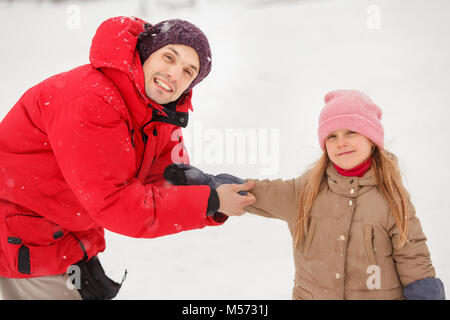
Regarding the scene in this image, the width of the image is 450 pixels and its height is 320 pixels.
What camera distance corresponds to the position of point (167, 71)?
6.97 ft

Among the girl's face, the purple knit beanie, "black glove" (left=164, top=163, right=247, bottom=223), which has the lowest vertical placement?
"black glove" (left=164, top=163, right=247, bottom=223)

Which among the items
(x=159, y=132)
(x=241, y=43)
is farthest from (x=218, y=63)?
(x=159, y=132)

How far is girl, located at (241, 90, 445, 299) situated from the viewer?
212cm

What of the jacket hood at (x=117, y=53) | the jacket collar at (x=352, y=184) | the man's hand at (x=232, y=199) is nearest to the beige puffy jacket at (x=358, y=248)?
the jacket collar at (x=352, y=184)

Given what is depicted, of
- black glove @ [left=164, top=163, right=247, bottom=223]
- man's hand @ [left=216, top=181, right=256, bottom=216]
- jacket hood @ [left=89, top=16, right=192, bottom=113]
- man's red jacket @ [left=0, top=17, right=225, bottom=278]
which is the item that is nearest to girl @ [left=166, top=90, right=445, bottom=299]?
man's hand @ [left=216, top=181, right=256, bottom=216]

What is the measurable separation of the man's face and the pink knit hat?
841 mm

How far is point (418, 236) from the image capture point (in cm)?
213

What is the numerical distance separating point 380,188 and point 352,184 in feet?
0.53

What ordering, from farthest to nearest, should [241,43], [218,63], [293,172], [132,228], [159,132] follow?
[241,43] → [218,63] → [293,172] → [159,132] → [132,228]

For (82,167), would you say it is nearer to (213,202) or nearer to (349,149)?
(213,202)

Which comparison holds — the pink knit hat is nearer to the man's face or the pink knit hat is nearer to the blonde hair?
the blonde hair
